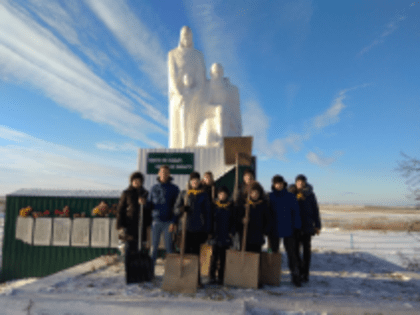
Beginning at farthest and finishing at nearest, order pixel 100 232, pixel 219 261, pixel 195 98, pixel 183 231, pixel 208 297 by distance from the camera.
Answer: pixel 195 98 → pixel 100 232 → pixel 219 261 → pixel 183 231 → pixel 208 297

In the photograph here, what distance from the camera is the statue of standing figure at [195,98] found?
11539 mm

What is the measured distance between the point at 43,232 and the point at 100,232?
1699mm

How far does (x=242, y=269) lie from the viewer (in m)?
4.07

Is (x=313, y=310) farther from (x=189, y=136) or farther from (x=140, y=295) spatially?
(x=189, y=136)

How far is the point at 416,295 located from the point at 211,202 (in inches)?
132

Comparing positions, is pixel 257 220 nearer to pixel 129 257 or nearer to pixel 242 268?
pixel 242 268

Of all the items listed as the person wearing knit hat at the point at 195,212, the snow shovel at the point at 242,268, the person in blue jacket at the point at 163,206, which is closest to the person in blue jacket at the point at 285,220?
the snow shovel at the point at 242,268

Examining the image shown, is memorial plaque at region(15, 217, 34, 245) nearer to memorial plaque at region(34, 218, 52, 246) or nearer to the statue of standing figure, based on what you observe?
memorial plaque at region(34, 218, 52, 246)

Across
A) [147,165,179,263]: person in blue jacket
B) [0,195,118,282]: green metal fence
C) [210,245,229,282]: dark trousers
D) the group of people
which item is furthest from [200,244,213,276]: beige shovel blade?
[0,195,118,282]: green metal fence

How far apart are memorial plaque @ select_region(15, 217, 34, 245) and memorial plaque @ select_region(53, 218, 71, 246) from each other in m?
0.71

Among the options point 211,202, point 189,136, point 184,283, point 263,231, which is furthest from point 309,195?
point 189,136

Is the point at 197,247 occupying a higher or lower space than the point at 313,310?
higher

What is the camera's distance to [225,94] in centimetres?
1171

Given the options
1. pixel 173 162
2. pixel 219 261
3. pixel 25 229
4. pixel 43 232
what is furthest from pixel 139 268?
pixel 25 229
